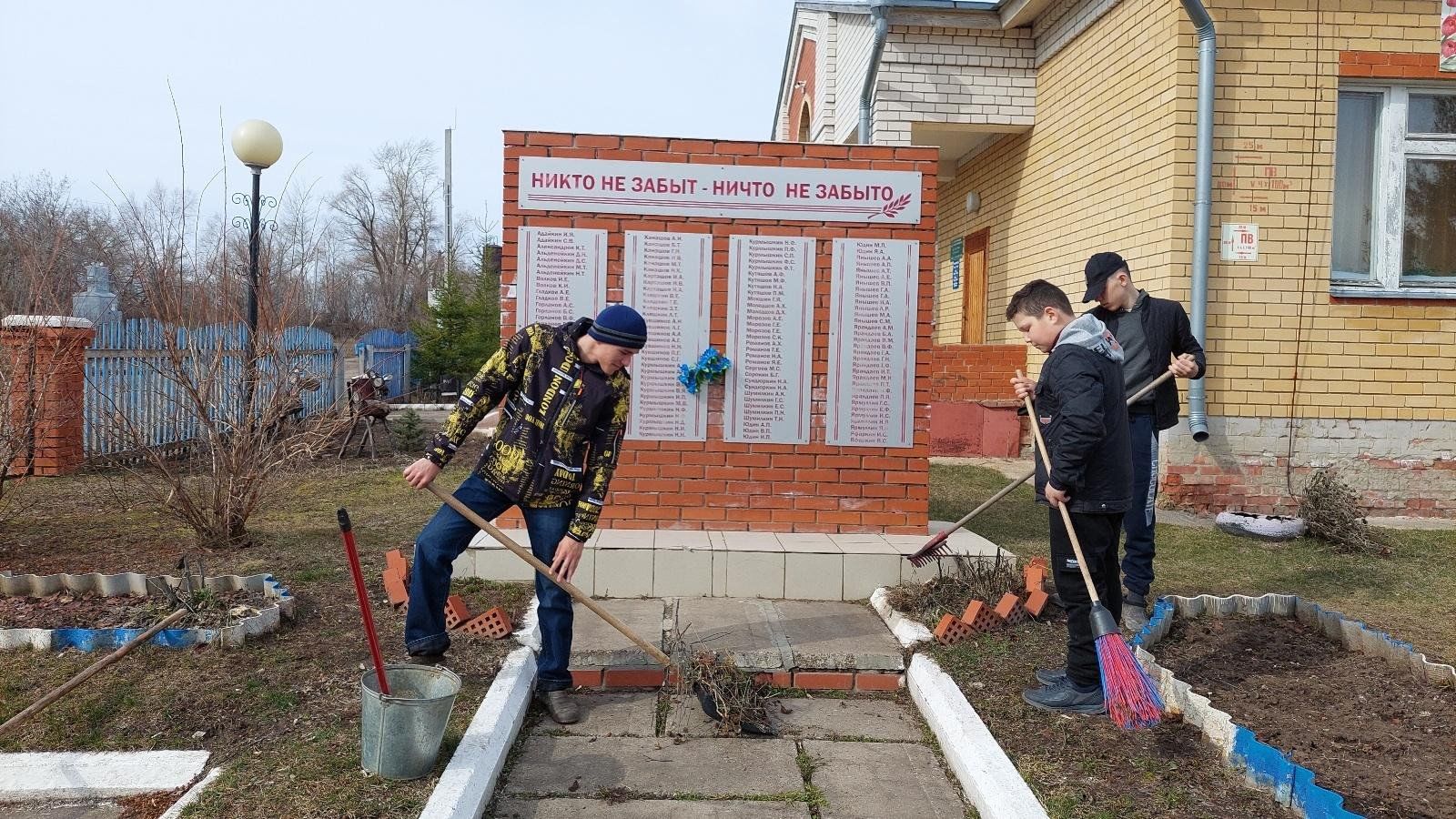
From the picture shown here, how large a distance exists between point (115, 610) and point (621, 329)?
294 centimetres

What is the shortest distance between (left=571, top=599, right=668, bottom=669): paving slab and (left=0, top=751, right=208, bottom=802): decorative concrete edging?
5.40 feet

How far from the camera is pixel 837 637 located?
5.28 m

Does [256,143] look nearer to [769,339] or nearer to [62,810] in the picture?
[769,339]

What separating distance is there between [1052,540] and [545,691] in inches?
87.2

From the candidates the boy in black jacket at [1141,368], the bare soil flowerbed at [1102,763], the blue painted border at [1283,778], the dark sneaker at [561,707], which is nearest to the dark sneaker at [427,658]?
the dark sneaker at [561,707]

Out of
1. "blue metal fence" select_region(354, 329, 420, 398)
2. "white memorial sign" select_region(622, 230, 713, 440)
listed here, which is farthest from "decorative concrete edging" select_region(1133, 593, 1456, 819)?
"blue metal fence" select_region(354, 329, 420, 398)

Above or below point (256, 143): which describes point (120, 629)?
below

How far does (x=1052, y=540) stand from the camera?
14.3 feet

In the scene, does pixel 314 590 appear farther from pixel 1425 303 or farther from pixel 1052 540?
pixel 1425 303

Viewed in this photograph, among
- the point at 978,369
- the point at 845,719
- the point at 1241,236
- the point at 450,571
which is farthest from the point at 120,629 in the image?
the point at 978,369

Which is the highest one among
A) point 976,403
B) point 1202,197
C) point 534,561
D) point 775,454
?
point 1202,197

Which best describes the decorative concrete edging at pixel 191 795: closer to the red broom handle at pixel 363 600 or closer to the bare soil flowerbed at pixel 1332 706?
the red broom handle at pixel 363 600

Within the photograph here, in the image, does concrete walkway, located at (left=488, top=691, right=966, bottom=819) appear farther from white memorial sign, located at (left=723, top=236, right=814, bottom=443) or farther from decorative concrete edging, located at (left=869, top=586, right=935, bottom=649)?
white memorial sign, located at (left=723, top=236, right=814, bottom=443)

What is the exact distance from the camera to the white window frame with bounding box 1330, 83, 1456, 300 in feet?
29.3
